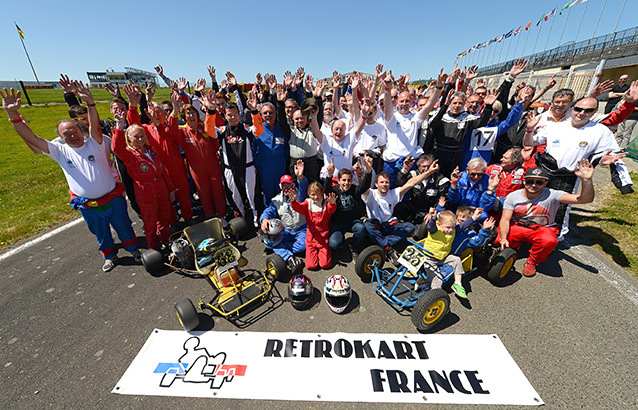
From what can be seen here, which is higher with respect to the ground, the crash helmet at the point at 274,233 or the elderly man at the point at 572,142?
the elderly man at the point at 572,142

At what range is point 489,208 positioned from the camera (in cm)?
459

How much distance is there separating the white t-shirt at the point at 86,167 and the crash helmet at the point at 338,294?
391 cm

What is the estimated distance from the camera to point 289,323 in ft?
11.3

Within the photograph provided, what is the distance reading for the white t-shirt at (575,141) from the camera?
14.1ft

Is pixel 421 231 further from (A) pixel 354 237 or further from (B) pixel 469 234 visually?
(A) pixel 354 237

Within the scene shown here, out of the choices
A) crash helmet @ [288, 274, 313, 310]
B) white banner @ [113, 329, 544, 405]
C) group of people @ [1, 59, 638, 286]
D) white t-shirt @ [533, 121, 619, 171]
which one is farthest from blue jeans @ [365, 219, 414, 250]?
white t-shirt @ [533, 121, 619, 171]

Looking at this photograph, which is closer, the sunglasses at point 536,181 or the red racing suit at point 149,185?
the sunglasses at point 536,181

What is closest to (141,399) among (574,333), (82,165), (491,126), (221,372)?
(221,372)

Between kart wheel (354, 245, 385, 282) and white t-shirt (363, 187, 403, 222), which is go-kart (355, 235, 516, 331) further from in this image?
white t-shirt (363, 187, 403, 222)

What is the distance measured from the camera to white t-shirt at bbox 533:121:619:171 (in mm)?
4285

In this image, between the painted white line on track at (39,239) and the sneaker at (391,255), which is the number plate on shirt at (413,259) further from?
the painted white line on track at (39,239)

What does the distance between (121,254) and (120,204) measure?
1243mm

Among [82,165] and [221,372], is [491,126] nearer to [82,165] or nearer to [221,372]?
[221,372]

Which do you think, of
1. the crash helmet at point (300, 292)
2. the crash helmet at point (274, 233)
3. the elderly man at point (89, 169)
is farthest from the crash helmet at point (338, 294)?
the elderly man at point (89, 169)
